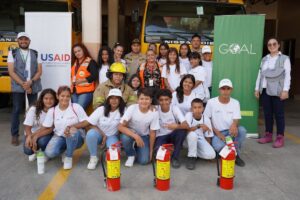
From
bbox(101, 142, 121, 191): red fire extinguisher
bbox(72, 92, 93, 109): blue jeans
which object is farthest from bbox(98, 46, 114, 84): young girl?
bbox(101, 142, 121, 191): red fire extinguisher

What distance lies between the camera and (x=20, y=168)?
176 inches

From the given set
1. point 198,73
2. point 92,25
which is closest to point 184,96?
point 198,73

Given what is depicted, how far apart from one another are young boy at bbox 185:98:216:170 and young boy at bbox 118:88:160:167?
48cm

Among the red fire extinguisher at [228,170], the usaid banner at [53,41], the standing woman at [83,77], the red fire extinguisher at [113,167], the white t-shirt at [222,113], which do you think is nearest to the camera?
the red fire extinguisher at [113,167]

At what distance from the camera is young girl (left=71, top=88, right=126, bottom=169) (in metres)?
4.43

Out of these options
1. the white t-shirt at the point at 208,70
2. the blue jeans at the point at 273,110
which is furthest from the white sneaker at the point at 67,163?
the blue jeans at the point at 273,110

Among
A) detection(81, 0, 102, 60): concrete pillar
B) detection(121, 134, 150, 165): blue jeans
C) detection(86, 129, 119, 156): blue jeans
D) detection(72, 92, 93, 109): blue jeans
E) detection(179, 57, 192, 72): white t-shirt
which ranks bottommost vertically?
detection(121, 134, 150, 165): blue jeans

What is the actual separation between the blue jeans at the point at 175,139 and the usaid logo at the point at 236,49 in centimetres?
205

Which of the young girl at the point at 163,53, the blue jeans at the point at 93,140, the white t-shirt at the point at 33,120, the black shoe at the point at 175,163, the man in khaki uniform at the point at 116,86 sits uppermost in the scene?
the young girl at the point at 163,53

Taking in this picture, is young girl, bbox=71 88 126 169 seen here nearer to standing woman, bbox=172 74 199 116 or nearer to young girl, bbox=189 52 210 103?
standing woman, bbox=172 74 199 116

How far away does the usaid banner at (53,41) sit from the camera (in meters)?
6.01

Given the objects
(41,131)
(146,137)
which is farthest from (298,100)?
(41,131)

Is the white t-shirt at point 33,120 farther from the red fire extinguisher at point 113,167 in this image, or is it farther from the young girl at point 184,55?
the young girl at point 184,55

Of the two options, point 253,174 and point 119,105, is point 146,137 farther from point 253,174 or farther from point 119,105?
point 253,174
